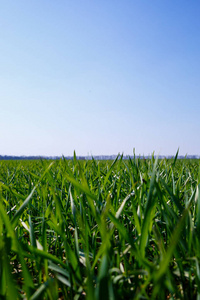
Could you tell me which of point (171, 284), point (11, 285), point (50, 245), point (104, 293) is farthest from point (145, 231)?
point (50, 245)

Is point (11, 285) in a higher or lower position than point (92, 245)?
higher

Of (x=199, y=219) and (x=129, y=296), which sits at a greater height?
(x=199, y=219)

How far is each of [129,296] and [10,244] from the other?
0.99ft

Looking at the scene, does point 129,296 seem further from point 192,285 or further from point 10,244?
point 10,244

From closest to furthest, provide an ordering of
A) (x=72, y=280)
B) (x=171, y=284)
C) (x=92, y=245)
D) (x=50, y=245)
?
(x=171, y=284) → (x=72, y=280) → (x=92, y=245) → (x=50, y=245)

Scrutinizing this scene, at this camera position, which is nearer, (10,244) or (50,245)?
(10,244)

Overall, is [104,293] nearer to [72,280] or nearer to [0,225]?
[72,280]

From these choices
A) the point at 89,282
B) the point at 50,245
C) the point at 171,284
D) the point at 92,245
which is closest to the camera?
the point at 89,282

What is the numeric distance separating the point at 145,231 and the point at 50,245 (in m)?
0.62

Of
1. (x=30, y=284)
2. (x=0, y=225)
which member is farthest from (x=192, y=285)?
(x=0, y=225)

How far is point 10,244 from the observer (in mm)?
583

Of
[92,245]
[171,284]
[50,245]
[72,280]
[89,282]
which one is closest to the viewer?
[89,282]

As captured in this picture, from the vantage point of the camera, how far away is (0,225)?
720mm

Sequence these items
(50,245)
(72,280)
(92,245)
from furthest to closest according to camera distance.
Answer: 1. (50,245)
2. (92,245)
3. (72,280)
